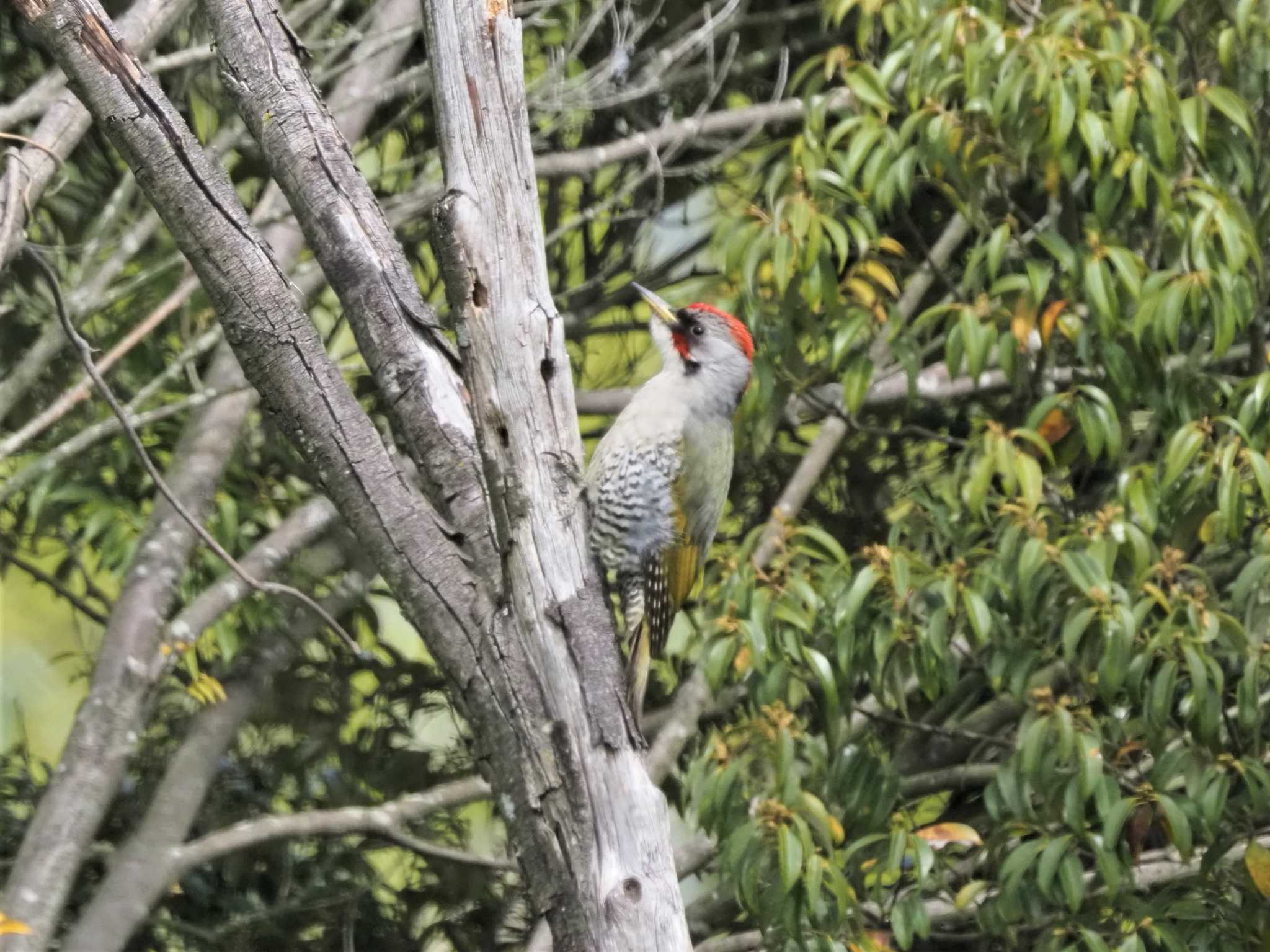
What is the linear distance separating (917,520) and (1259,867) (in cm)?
115

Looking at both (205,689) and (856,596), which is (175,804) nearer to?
(205,689)

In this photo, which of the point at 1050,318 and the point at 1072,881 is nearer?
the point at 1072,881

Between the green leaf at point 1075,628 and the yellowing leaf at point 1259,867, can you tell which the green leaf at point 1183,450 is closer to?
the green leaf at point 1075,628

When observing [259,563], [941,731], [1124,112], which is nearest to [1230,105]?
[1124,112]

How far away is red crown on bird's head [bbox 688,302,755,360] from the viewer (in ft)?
12.5

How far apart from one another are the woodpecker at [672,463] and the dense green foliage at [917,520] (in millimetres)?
154

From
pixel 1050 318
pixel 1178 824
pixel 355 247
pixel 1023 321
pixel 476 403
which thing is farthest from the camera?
pixel 1050 318

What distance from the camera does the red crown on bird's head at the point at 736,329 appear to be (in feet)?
12.5

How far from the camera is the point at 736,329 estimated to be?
3816 millimetres

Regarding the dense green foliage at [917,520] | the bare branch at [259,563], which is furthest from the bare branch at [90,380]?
the bare branch at [259,563]

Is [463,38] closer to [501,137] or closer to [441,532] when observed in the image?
[501,137]

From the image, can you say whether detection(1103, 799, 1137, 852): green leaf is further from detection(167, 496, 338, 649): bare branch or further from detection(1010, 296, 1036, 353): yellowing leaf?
detection(167, 496, 338, 649): bare branch

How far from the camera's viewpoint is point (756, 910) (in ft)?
11.3

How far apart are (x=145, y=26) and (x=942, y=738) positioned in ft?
9.79
